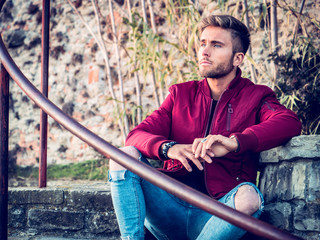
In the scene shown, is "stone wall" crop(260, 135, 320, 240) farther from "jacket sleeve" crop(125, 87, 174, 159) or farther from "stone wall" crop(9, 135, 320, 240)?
"jacket sleeve" crop(125, 87, 174, 159)

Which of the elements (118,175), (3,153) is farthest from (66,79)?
(118,175)

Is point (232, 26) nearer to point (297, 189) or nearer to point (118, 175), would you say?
point (297, 189)

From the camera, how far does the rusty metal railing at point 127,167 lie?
1.01m

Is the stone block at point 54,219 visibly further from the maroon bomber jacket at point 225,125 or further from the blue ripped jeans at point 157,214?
the maroon bomber jacket at point 225,125

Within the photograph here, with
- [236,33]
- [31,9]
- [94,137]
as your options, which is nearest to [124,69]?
[31,9]

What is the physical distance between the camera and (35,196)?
2.13 meters

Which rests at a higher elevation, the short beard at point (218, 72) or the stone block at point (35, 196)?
→ the short beard at point (218, 72)

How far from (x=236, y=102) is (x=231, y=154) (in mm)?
289

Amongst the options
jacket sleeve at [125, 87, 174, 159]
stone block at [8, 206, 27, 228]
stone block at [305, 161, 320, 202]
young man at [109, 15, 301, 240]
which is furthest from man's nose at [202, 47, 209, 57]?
stone block at [8, 206, 27, 228]

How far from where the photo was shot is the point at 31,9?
4.82 m

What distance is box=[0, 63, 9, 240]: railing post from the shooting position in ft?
4.83

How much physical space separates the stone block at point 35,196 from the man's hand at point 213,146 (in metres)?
0.97

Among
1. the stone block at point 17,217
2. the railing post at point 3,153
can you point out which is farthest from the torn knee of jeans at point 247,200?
the stone block at point 17,217

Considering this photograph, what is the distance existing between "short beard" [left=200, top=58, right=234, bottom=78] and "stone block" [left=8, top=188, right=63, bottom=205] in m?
1.01
